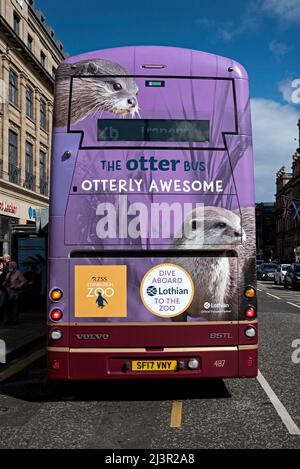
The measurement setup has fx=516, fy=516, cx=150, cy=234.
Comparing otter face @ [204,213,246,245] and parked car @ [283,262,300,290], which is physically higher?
otter face @ [204,213,246,245]

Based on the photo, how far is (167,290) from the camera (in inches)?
227

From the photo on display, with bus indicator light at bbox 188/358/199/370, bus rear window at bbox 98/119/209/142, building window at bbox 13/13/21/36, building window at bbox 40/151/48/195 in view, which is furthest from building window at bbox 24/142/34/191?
bus indicator light at bbox 188/358/199/370

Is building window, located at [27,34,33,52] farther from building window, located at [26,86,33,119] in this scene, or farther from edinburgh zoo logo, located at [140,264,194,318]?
edinburgh zoo logo, located at [140,264,194,318]

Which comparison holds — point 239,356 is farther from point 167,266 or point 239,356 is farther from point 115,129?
point 115,129

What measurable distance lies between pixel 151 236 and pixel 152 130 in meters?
1.22

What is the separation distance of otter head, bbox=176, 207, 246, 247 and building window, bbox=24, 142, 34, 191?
30426 mm

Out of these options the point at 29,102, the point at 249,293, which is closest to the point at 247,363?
the point at 249,293

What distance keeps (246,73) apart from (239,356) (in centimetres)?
330

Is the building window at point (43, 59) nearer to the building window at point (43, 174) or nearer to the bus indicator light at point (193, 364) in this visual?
the building window at point (43, 174)

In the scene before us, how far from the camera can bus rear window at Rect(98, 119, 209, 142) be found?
19.3ft

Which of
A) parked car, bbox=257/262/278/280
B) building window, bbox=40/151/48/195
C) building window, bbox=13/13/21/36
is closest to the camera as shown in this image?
building window, bbox=13/13/21/36

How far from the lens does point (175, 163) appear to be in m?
5.85

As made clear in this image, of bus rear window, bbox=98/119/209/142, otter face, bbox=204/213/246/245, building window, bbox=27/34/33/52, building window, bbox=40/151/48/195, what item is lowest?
otter face, bbox=204/213/246/245
